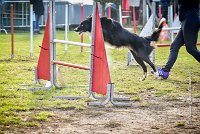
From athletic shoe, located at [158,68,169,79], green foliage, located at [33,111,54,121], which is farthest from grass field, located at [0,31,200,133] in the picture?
athletic shoe, located at [158,68,169,79]

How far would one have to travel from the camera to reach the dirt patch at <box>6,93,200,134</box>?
17.3 ft

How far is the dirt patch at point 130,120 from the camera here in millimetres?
5266

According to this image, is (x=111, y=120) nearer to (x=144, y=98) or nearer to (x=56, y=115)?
(x=56, y=115)

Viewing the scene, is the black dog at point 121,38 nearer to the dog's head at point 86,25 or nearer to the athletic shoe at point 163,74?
the dog's head at point 86,25

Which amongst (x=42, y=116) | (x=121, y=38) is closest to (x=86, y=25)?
(x=121, y=38)

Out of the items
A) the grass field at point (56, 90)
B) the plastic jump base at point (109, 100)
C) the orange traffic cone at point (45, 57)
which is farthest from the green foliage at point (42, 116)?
the orange traffic cone at point (45, 57)

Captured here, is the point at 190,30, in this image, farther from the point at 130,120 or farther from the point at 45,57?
the point at 130,120

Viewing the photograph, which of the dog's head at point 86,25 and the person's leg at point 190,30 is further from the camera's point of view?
the dog's head at point 86,25

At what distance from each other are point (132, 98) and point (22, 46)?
33.2 ft

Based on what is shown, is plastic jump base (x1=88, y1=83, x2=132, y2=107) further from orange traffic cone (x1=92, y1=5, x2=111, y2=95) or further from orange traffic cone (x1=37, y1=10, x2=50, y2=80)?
orange traffic cone (x1=37, y1=10, x2=50, y2=80)

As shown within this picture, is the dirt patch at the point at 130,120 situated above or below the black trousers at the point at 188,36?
below

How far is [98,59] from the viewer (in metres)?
6.72

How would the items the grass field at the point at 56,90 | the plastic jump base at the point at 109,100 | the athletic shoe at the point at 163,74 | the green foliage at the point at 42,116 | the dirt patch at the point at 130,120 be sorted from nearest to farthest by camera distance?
the dirt patch at the point at 130,120 → the green foliage at the point at 42,116 → the grass field at the point at 56,90 → the plastic jump base at the point at 109,100 → the athletic shoe at the point at 163,74

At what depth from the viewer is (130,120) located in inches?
227
